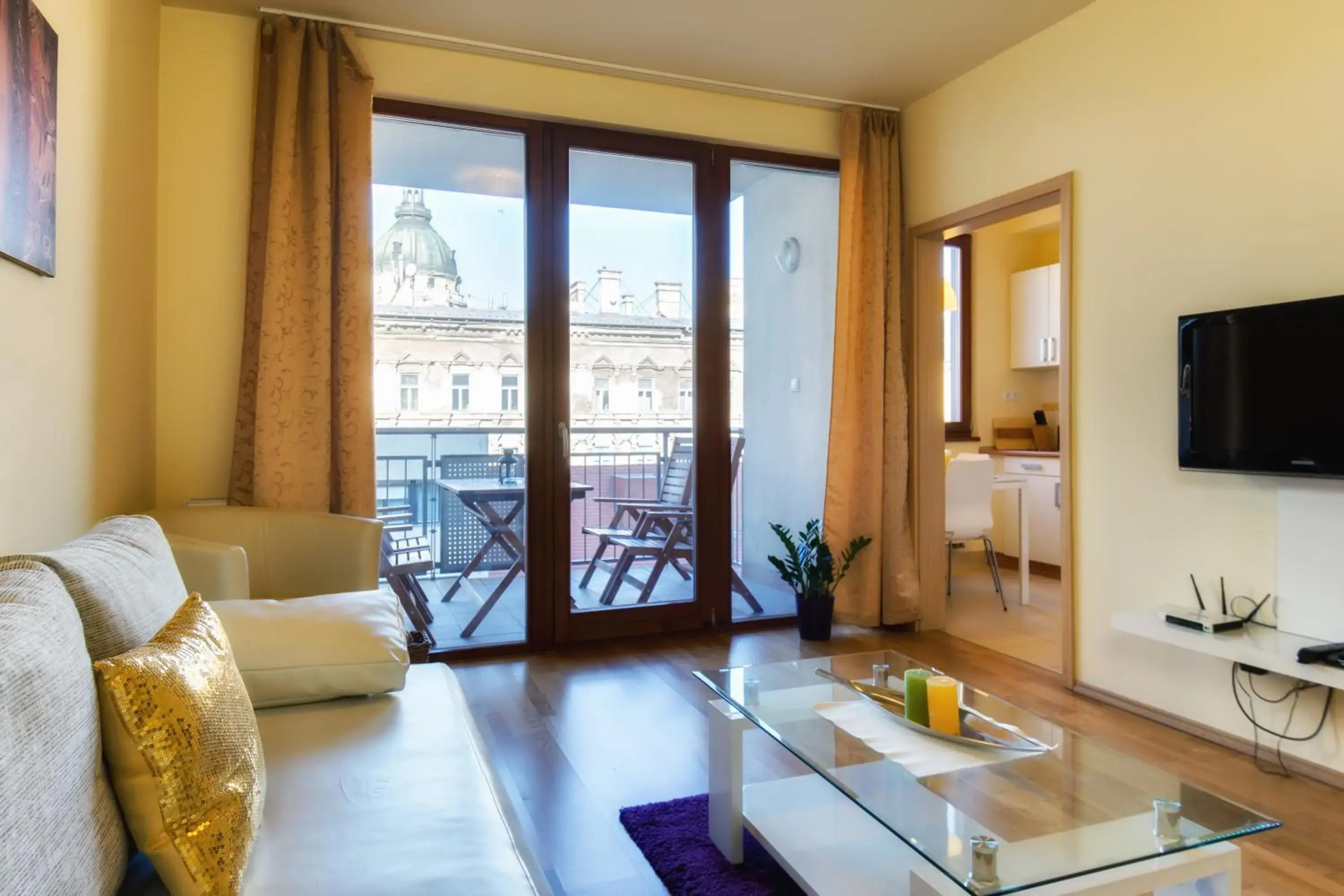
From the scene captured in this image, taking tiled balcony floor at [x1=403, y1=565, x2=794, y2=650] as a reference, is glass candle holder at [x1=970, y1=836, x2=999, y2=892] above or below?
above

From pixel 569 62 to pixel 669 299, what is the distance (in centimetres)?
115

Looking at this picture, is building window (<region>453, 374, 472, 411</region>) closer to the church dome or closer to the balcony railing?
the balcony railing

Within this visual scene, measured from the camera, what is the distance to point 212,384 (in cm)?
312

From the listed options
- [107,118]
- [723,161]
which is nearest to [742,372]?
[723,161]

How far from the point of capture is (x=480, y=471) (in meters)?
3.63

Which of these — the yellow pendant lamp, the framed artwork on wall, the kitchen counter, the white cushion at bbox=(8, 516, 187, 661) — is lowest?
the white cushion at bbox=(8, 516, 187, 661)

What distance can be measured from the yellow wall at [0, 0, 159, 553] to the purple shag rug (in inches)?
63.0

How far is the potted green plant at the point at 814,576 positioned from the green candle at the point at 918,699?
2040 mm

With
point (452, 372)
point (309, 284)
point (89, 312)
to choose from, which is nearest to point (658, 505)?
point (452, 372)

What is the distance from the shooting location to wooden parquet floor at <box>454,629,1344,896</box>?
190 cm

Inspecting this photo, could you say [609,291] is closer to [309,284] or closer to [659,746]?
[309,284]

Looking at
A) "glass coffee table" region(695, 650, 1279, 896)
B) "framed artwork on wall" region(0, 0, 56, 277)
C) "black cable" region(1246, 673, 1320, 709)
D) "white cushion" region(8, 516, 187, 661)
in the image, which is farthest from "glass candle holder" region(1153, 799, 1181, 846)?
"framed artwork on wall" region(0, 0, 56, 277)

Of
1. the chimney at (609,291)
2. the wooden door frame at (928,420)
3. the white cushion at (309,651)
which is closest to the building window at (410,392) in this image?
the chimney at (609,291)

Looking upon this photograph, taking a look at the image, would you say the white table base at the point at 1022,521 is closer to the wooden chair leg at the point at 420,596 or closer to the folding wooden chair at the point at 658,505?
the folding wooden chair at the point at 658,505
